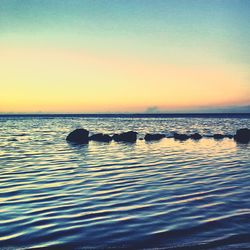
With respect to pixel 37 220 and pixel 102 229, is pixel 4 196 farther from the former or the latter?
pixel 102 229

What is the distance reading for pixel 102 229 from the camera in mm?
6805

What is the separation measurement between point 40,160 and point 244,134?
23.4 m

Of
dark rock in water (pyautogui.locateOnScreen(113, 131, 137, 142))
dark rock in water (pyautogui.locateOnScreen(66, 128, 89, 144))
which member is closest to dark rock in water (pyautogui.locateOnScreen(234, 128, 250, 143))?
dark rock in water (pyautogui.locateOnScreen(113, 131, 137, 142))

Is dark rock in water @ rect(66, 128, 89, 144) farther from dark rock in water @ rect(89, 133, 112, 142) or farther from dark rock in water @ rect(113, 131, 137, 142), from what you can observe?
dark rock in water @ rect(113, 131, 137, 142)

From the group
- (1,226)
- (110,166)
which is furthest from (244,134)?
(1,226)

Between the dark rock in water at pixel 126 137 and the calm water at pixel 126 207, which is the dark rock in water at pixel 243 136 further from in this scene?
the calm water at pixel 126 207

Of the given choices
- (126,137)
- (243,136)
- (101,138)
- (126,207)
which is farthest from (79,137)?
(126,207)

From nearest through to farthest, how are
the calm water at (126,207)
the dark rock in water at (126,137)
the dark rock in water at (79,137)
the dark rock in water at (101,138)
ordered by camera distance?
the calm water at (126,207)
the dark rock in water at (79,137)
the dark rock in water at (101,138)
the dark rock in water at (126,137)

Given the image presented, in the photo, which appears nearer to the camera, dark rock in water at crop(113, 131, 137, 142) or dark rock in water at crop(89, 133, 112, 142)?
dark rock in water at crop(89, 133, 112, 142)

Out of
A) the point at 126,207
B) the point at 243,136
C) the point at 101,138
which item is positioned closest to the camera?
the point at 126,207

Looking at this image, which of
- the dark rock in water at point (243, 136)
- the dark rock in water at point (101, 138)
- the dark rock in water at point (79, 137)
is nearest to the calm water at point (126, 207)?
the dark rock in water at point (79, 137)

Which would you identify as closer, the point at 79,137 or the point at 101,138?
the point at 79,137

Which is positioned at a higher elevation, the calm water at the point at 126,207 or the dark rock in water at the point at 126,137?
the calm water at the point at 126,207

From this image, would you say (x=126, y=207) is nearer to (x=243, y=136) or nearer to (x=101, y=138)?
(x=101, y=138)
